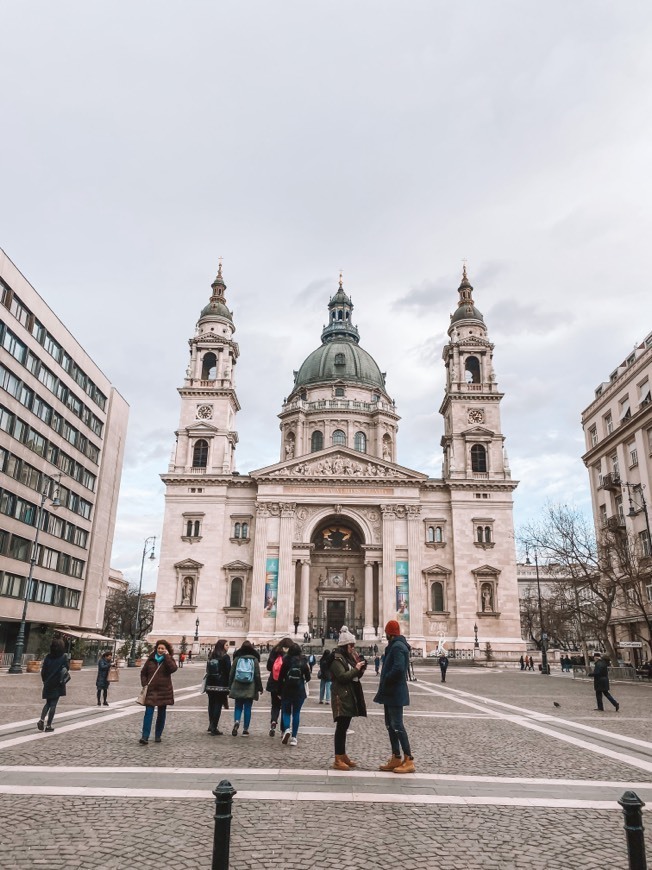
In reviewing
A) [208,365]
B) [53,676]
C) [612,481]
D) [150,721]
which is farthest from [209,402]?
[150,721]

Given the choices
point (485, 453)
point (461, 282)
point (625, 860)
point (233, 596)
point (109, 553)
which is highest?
point (461, 282)

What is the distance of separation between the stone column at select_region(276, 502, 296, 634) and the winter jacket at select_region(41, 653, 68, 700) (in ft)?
145

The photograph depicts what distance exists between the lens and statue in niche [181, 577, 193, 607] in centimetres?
5694

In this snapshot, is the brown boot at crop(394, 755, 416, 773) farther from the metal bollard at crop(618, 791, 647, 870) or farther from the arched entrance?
the arched entrance

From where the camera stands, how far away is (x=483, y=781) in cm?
828

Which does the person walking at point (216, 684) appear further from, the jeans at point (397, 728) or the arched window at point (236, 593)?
the arched window at point (236, 593)

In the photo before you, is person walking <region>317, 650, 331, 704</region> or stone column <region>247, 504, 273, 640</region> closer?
person walking <region>317, 650, 331, 704</region>

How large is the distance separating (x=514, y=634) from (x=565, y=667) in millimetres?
8983

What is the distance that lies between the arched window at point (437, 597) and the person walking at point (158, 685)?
49.2m

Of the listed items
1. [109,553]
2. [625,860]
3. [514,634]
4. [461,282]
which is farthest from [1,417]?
[461,282]

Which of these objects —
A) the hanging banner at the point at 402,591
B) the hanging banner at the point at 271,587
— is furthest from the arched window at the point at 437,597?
the hanging banner at the point at 271,587

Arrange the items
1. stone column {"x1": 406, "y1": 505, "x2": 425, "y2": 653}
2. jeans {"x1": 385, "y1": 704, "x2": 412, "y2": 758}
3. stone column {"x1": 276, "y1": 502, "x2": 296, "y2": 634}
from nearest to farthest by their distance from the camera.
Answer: jeans {"x1": 385, "y1": 704, "x2": 412, "y2": 758} → stone column {"x1": 406, "y1": 505, "x2": 425, "y2": 653} → stone column {"x1": 276, "y1": 502, "x2": 296, "y2": 634}

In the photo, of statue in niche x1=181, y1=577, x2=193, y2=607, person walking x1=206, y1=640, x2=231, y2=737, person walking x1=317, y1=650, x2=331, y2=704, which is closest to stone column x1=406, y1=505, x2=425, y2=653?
statue in niche x1=181, y1=577, x2=193, y2=607

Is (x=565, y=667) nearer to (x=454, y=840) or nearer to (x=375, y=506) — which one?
(x=375, y=506)
